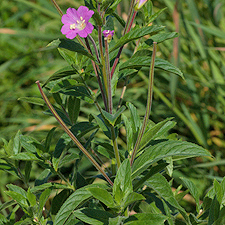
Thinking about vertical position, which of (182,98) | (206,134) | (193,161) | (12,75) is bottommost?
(193,161)

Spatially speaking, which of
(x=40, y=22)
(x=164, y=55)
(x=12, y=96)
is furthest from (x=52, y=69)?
(x=164, y=55)

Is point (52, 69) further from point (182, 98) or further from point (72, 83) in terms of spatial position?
point (72, 83)

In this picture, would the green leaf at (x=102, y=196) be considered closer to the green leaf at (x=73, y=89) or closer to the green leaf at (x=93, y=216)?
the green leaf at (x=93, y=216)

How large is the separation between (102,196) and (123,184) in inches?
1.4

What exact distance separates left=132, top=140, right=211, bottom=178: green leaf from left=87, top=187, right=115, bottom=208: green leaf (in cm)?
5

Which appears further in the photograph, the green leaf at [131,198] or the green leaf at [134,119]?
the green leaf at [134,119]

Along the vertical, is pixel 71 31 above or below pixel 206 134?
above

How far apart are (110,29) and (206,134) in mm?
863

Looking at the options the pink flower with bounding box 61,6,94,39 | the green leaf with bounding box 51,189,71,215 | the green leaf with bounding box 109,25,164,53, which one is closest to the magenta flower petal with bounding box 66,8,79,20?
the pink flower with bounding box 61,6,94,39

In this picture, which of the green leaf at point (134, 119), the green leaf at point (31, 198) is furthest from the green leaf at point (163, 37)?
the green leaf at point (31, 198)

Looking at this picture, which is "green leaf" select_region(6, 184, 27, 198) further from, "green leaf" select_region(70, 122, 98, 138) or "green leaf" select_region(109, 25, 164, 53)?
"green leaf" select_region(109, 25, 164, 53)

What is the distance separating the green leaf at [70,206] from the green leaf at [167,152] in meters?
0.08

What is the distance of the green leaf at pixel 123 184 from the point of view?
0.43m

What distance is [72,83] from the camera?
521 mm
